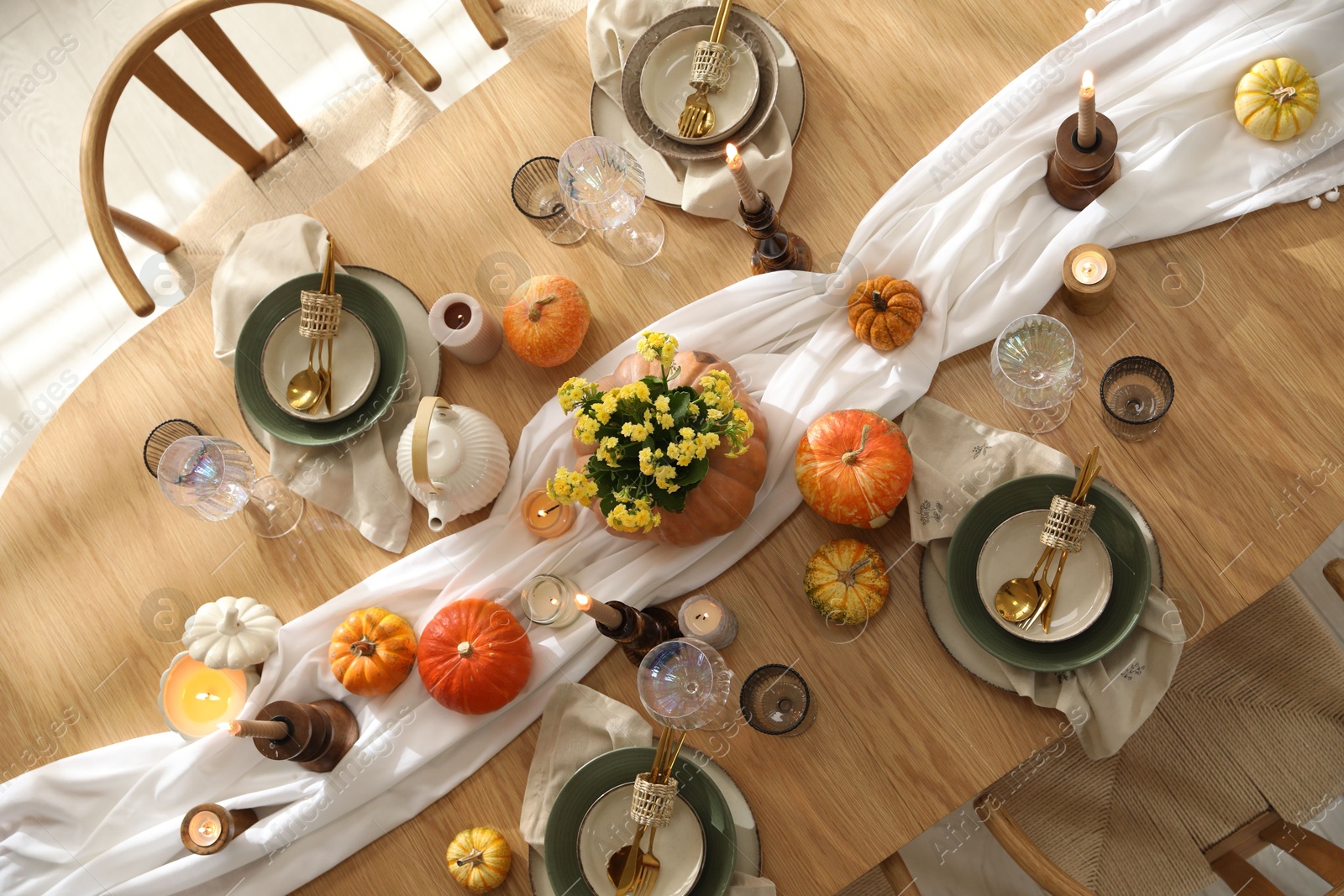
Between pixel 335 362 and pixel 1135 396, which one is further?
pixel 335 362

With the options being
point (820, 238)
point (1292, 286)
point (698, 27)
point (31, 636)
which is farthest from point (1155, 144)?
point (31, 636)

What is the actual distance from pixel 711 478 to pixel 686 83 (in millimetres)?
770

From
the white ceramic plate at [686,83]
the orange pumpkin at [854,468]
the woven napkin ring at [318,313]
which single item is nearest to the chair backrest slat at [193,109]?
the woven napkin ring at [318,313]

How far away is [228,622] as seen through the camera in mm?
1619

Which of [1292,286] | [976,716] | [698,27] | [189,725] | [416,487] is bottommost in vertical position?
[976,716]

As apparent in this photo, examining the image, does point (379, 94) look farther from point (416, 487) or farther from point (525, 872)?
point (525, 872)

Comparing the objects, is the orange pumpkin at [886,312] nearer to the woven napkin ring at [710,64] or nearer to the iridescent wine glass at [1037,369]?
the iridescent wine glass at [1037,369]

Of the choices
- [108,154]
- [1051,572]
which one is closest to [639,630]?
[1051,572]

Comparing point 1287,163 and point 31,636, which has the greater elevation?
point 31,636

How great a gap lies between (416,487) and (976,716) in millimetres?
994

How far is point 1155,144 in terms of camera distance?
1.60 meters

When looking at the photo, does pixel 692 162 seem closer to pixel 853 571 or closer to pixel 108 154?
pixel 853 571

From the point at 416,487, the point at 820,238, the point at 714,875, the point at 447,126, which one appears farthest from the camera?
the point at 447,126

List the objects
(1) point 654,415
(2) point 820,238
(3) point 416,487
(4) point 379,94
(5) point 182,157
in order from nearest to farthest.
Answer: (1) point 654,415 → (3) point 416,487 → (2) point 820,238 → (4) point 379,94 → (5) point 182,157
